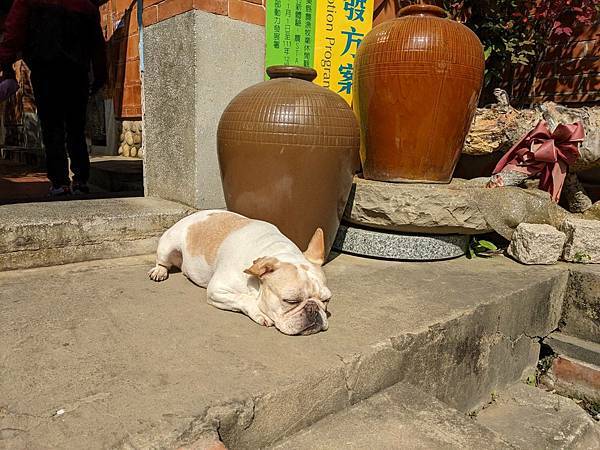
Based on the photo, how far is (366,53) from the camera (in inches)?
128

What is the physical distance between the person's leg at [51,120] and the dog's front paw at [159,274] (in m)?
2.16

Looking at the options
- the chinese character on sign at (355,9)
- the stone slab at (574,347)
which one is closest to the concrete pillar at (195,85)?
the chinese character on sign at (355,9)

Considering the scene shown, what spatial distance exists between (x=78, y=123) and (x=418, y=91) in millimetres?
3082

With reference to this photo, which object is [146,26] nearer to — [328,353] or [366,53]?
[366,53]

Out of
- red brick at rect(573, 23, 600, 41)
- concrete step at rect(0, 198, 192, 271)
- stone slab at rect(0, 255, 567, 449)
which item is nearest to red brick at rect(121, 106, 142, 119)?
concrete step at rect(0, 198, 192, 271)

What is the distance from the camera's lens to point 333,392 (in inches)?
65.4

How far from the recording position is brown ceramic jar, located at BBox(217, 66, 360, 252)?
2.58 m

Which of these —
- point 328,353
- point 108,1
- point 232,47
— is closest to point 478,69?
point 232,47

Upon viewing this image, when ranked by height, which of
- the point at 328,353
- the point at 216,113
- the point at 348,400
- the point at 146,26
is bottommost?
the point at 348,400

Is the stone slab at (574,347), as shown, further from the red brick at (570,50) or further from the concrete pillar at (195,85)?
the red brick at (570,50)

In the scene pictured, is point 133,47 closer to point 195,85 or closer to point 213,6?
point 213,6

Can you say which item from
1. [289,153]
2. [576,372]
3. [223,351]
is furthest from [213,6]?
[576,372]

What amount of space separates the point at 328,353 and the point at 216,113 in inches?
79.0

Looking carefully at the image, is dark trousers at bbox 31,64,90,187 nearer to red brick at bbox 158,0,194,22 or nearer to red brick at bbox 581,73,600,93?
red brick at bbox 158,0,194,22
